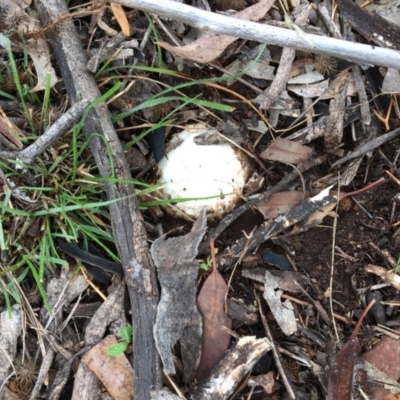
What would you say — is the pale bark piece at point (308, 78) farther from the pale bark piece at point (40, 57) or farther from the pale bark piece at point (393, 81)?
the pale bark piece at point (40, 57)

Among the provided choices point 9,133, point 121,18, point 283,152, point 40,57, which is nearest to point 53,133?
Answer: point 9,133

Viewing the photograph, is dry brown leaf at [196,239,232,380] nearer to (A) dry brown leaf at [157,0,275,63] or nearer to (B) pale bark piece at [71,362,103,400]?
(B) pale bark piece at [71,362,103,400]

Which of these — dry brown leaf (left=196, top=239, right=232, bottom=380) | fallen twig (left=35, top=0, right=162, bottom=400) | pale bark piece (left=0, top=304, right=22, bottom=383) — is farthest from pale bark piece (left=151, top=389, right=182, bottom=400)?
pale bark piece (left=0, top=304, right=22, bottom=383)

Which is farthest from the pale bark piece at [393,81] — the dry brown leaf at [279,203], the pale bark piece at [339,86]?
the dry brown leaf at [279,203]

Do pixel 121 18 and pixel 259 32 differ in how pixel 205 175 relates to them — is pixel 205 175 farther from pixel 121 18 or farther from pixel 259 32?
pixel 121 18

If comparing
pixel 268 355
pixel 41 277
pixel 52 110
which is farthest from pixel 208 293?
pixel 52 110

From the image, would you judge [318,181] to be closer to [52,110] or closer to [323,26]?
[323,26]

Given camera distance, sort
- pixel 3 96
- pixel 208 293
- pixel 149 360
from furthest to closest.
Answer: pixel 3 96 → pixel 208 293 → pixel 149 360
